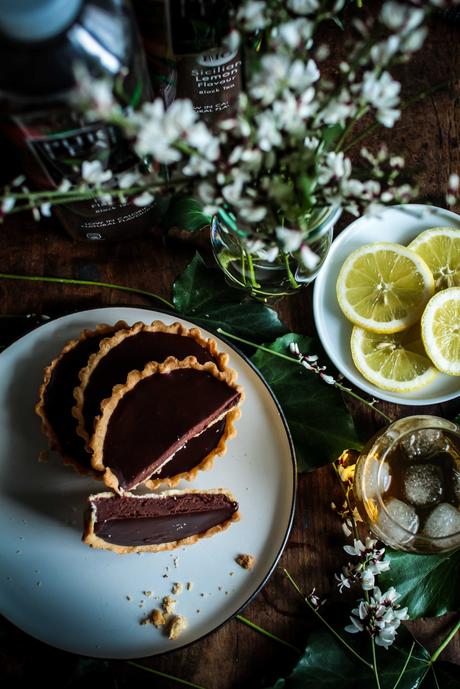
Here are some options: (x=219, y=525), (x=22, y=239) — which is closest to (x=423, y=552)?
(x=219, y=525)

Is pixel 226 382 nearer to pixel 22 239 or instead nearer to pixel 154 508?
pixel 154 508

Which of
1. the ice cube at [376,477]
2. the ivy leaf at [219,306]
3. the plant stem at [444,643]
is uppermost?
the ivy leaf at [219,306]

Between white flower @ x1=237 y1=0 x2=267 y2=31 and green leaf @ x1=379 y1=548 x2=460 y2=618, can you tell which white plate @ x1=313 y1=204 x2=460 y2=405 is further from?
white flower @ x1=237 y1=0 x2=267 y2=31

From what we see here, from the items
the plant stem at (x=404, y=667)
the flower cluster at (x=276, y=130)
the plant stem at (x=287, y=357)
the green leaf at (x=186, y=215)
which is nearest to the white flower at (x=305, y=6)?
the flower cluster at (x=276, y=130)

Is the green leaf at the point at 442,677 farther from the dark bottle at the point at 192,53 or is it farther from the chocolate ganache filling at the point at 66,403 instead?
the dark bottle at the point at 192,53

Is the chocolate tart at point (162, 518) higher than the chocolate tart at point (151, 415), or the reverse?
the chocolate tart at point (151, 415)

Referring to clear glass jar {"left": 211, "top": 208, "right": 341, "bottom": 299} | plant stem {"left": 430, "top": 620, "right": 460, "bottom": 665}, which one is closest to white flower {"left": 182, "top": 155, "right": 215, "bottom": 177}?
clear glass jar {"left": 211, "top": 208, "right": 341, "bottom": 299}

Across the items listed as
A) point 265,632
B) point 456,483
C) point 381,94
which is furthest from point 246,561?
point 381,94
